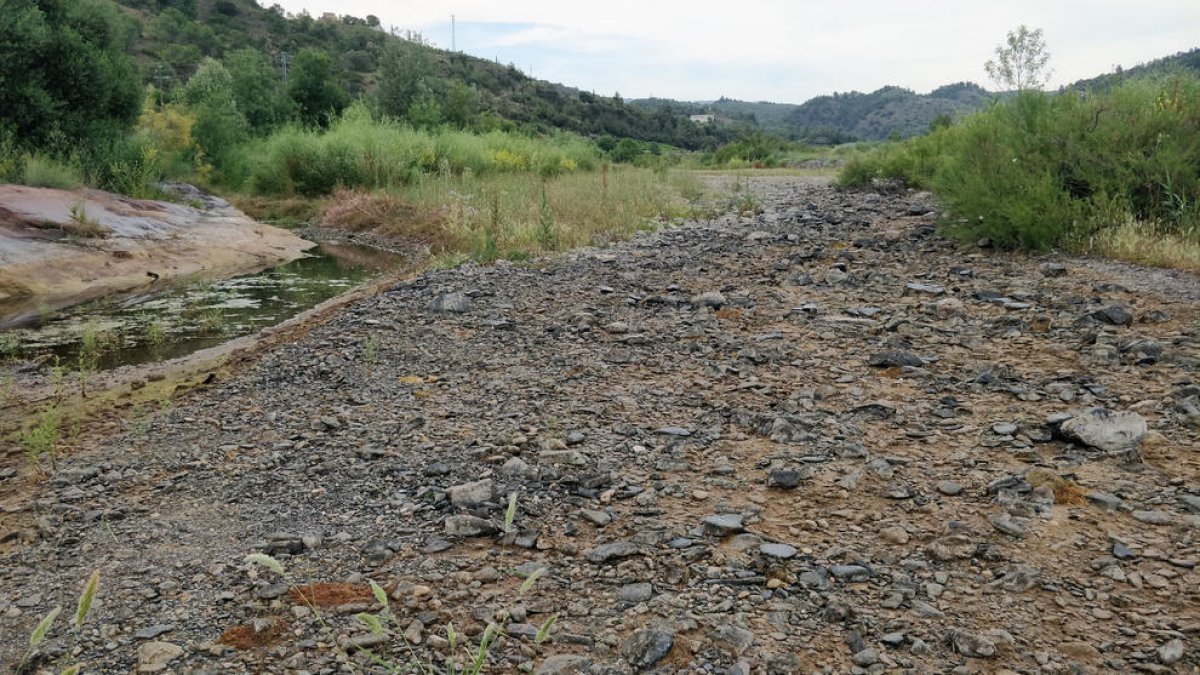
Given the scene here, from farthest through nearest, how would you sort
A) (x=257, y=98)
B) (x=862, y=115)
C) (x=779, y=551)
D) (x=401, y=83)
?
(x=862, y=115)
(x=401, y=83)
(x=257, y=98)
(x=779, y=551)

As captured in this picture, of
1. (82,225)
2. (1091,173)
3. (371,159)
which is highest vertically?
(371,159)

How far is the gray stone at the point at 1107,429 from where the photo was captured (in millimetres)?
3547

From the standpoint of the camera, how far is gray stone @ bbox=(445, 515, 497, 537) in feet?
10.2

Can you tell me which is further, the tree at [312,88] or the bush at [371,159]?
the tree at [312,88]

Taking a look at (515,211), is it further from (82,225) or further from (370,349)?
(370,349)

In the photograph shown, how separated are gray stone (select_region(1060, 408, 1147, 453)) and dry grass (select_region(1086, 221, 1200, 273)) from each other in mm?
3760

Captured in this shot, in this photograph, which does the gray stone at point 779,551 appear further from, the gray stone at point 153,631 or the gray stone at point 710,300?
the gray stone at point 710,300

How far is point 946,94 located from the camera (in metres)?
85.2

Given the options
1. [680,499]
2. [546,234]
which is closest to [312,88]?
[546,234]

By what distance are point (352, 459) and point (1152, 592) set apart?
11.1ft

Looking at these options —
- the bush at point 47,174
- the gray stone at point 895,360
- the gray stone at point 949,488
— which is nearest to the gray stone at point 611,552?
the gray stone at point 949,488

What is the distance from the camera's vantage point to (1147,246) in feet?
23.0

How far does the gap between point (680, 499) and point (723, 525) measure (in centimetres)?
33

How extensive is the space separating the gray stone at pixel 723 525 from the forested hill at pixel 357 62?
36534 mm
